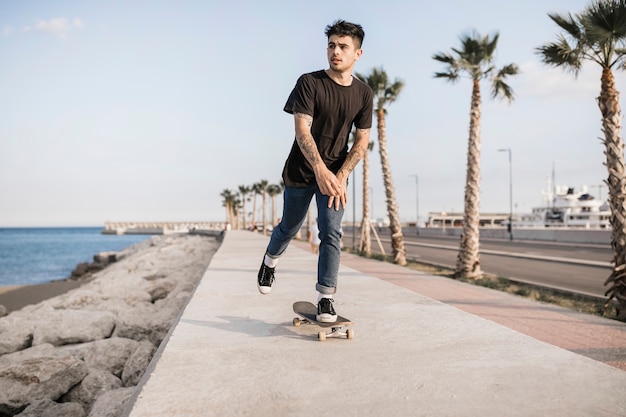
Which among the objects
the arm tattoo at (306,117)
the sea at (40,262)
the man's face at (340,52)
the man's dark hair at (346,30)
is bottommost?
the sea at (40,262)

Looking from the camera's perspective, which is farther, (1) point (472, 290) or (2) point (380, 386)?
(1) point (472, 290)

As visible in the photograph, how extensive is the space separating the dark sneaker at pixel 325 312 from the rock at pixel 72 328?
3876 mm

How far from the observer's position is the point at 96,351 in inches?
211

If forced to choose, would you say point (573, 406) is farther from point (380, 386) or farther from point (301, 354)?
point (301, 354)

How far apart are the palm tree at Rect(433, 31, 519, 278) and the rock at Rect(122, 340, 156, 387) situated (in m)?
10.2

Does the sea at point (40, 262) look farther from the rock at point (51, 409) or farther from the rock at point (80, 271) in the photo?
the rock at point (51, 409)

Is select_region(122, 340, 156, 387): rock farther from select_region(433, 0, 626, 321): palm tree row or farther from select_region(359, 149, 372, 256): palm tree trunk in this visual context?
select_region(359, 149, 372, 256): palm tree trunk

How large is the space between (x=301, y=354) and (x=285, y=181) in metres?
1.39

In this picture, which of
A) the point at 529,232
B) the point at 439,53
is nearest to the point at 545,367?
the point at 439,53

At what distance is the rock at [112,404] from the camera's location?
131 inches

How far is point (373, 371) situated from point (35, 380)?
2.98 meters

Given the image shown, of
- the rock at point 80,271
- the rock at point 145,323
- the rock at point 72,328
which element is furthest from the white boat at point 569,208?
the rock at point 72,328

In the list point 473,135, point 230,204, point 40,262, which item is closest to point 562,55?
point 473,135

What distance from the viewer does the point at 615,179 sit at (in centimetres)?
806
